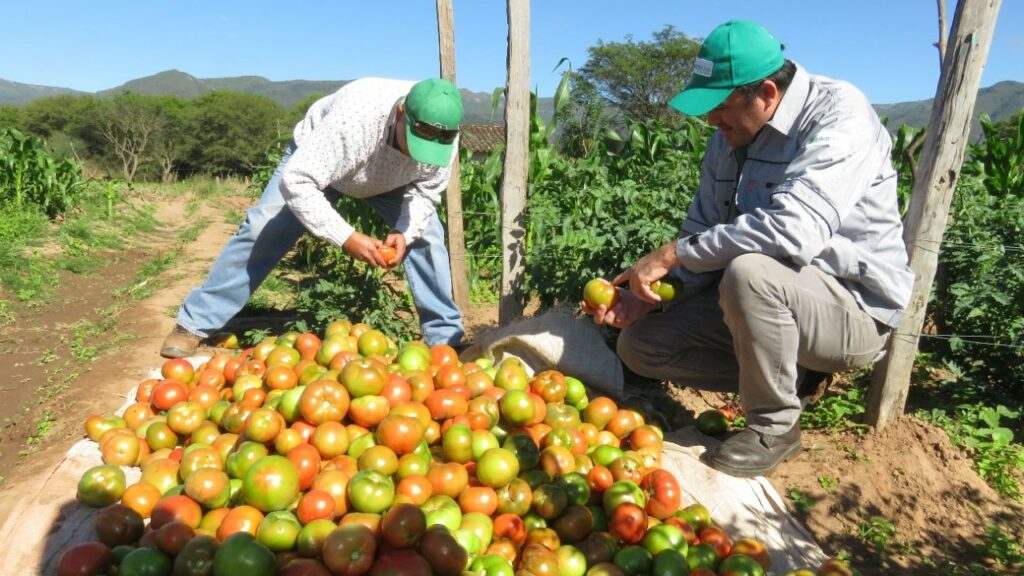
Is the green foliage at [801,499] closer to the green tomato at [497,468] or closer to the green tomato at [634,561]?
the green tomato at [634,561]

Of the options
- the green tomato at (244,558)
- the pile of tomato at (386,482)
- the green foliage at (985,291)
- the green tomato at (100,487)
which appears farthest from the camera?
the green foliage at (985,291)

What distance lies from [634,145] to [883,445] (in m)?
5.26

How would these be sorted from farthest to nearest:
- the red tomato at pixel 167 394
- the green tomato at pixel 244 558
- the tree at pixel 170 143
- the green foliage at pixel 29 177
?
the tree at pixel 170 143 < the green foliage at pixel 29 177 < the red tomato at pixel 167 394 < the green tomato at pixel 244 558

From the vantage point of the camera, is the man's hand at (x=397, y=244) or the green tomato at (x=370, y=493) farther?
the man's hand at (x=397, y=244)

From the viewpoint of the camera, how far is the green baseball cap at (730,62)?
118 inches

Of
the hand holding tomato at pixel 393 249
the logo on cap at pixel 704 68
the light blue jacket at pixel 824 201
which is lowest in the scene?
the hand holding tomato at pixel 393 249

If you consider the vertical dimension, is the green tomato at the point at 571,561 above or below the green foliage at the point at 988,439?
above

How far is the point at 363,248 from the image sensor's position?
159 inches

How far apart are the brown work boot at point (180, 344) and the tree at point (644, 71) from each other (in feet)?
185

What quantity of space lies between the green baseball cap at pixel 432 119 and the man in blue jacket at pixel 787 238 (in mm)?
1171

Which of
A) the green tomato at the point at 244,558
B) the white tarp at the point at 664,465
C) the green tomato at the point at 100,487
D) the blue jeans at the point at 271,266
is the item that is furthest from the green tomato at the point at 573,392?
the green tomato at the point at 100,487

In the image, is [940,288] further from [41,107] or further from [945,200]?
[41,107]

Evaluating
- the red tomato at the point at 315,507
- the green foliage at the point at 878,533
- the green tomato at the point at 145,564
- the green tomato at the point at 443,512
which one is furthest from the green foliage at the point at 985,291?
the green tomato at the point at 145,564

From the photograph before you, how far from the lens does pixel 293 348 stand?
3.94 m
